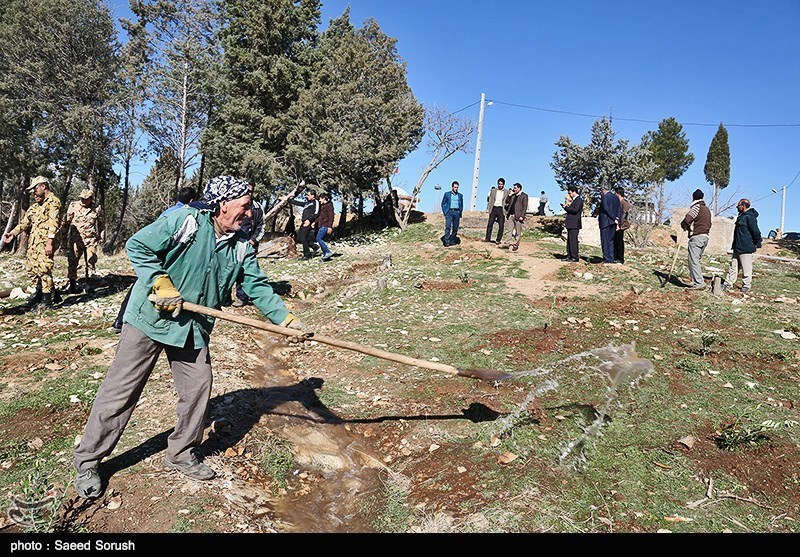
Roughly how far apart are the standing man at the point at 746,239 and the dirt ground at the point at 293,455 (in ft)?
22.9

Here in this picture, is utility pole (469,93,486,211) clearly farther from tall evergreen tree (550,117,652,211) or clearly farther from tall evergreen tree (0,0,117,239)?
tall evergreen tree (0,0,117,239)

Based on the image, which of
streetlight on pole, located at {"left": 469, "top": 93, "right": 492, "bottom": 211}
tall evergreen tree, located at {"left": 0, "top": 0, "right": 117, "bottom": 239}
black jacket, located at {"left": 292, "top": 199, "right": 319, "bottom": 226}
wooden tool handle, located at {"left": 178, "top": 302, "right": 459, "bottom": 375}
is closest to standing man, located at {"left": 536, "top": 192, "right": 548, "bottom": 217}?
streetlight on pole, located at {"left": 469, "top": 93, "right": 492, "bottom": 211}

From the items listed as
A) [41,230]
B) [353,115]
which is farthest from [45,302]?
[353,115]

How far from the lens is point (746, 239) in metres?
9.83

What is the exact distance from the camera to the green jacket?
3.33 m

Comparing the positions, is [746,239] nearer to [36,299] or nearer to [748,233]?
[748,233]

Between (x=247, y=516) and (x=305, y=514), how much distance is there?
16.3 inches

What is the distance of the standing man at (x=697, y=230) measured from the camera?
33.1ft

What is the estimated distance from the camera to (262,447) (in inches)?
166

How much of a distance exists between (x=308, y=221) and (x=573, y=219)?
7.03m

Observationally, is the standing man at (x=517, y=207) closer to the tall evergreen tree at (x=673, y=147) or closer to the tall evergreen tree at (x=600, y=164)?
the tall evergreen tree at (x=600, y=164)

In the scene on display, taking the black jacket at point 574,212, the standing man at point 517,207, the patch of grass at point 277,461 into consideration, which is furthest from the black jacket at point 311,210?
the patch of grass at point 277,461

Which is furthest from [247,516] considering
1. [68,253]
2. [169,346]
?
[68,253]

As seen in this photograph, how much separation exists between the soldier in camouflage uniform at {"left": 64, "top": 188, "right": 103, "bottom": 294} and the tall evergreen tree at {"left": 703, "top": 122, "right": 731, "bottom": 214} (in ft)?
174
